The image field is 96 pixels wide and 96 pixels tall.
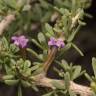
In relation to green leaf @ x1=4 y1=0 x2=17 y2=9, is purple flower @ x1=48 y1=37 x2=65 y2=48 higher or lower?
lower

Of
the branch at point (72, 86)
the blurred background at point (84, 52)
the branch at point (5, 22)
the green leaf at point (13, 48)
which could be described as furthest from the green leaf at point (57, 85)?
the blurred background at point (84, 52)

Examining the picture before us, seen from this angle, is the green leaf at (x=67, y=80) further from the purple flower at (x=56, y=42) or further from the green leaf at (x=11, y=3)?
the green leaf at (x=11, y=3)

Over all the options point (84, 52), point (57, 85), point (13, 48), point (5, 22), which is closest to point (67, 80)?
point (57, 85)

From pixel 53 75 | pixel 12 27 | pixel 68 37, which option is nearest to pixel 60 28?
pixel 68 37

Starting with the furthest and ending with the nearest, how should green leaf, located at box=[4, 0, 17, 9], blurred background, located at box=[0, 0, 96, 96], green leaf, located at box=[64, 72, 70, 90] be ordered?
blurred background, located at box=[0, 0, 96, 96] → green leaf, located at box=[4, 0, 17, 9] → green leaf, located at box=[64, 72, 70, 90]

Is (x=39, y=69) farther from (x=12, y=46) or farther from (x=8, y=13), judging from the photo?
(x=8, y=13)

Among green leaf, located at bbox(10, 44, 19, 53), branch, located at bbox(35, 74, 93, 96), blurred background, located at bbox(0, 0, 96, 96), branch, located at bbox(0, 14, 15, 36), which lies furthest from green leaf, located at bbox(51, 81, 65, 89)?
blurred background, located at bbox(0, 0, 96, 96)

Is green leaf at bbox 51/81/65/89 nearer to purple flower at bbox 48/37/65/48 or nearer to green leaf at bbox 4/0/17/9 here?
purple flower at bbox 48/37/65/48

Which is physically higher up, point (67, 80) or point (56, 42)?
point (56, 42)

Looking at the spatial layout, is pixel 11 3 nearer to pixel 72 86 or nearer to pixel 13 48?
pixel 13 48

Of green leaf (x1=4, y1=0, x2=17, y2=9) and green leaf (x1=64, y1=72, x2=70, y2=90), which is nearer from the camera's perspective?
green leaf (x1=64, y1=72, x2=70, y2=90)

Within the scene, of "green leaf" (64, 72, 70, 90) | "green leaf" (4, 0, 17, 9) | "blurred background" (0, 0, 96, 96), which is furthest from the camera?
"blurred background" (0, 0, 96, 96)
